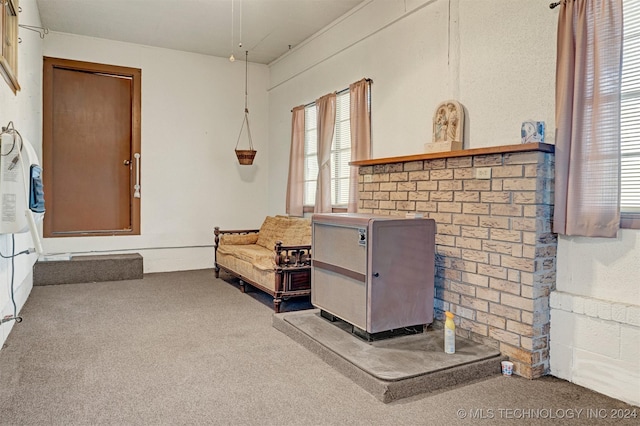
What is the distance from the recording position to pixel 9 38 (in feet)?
11.1

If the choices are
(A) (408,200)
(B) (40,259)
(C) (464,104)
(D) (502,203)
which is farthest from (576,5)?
(B) (40,259)

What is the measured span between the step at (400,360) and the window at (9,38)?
286 cm

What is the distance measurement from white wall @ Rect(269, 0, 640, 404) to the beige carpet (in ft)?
0.86

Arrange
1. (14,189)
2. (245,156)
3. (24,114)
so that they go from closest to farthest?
(14,189) → (24,114) → (245,156)

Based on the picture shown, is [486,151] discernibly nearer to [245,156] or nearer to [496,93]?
[496,93]

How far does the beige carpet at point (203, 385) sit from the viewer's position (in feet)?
7.18

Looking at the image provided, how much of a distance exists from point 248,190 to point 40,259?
9.54 feet

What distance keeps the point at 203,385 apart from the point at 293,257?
70.4 inches

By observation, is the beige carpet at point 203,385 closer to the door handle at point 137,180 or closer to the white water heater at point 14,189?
the white water heater at point 14,189

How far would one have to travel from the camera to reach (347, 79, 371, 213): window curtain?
14.7ft

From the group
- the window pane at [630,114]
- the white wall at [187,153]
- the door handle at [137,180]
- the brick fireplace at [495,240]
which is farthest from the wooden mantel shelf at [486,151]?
the door handle at [137,180]

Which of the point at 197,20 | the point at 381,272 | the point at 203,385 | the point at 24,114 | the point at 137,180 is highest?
the point at 197,20

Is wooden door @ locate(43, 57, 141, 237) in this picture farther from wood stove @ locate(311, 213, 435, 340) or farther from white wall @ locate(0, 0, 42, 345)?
wood stove @ locate(311, 213, 435, 340)

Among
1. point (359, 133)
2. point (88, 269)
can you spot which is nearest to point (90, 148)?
point (88, 269)
